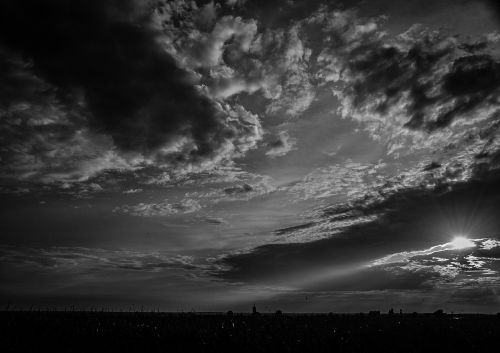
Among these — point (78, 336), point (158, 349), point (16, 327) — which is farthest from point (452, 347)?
point (16, 327)

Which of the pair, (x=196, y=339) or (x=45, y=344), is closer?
(x=45, y=344)

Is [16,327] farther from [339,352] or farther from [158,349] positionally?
[339,352]

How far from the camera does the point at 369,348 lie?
40.3m

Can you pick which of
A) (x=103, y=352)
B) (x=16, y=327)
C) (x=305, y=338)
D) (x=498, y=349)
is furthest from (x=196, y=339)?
(x=498, y=349)

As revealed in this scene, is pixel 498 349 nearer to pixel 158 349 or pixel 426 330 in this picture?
pixel 426 330

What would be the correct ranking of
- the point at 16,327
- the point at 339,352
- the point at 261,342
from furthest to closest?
the point at 16,327
the point at 261,342
the point at 339,352

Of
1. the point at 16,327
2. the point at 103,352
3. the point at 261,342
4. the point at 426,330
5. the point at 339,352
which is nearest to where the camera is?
the point at 103,352

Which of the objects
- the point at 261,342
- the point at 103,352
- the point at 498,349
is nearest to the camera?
the point at 103,352

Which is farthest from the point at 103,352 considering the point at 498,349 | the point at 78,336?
the point at 498,349

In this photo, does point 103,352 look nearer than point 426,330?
Yes

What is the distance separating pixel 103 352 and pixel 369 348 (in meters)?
26.9

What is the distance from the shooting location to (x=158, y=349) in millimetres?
35656

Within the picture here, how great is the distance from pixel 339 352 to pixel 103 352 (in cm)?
2217

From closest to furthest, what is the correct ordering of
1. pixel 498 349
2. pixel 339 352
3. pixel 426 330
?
pixel 339 352 → pixel 498 349 → pixel 426 330
